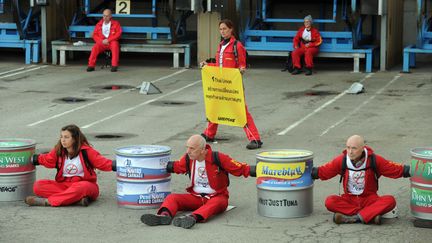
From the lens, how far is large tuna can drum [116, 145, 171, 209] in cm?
988

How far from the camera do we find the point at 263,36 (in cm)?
2239

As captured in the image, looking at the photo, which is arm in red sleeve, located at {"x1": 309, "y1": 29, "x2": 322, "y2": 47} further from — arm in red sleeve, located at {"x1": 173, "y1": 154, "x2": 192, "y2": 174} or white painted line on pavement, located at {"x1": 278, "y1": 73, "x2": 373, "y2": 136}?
arm in red sleeve, located at {"x1": 173, "y1": 154, "x2": 192, "y2": 174}

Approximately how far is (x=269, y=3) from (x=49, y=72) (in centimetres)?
591

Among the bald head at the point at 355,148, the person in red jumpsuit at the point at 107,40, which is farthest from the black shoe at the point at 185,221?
the person in red jumpsuit at the point at 107,40

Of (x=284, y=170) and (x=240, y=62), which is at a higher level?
(x=240, y=62)

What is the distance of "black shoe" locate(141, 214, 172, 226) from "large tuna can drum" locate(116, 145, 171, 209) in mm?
667

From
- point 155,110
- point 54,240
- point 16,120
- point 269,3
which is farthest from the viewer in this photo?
point 269,3

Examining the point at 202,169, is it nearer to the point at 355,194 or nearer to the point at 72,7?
the point at 355,194

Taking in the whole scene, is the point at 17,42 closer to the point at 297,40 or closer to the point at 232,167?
the point at 297,40

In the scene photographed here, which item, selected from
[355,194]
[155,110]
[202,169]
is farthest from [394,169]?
[155,110]

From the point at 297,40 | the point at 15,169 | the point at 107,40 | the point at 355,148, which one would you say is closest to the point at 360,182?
the point at 355,148

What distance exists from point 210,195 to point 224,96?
3755 mm

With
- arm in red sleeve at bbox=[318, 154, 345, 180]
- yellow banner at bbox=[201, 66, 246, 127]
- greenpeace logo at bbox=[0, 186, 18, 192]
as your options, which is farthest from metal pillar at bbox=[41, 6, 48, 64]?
arm in red sleeve at bbox=[318, 154, 345, 180]

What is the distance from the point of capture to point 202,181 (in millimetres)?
9781
